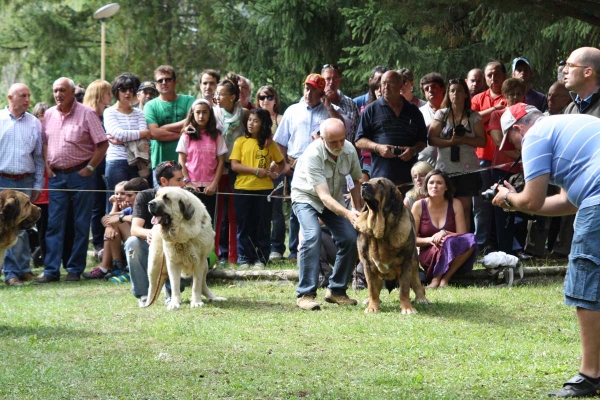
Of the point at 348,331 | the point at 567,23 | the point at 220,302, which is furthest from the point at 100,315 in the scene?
the point at 567,23

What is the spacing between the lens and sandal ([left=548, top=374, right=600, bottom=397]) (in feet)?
18.9

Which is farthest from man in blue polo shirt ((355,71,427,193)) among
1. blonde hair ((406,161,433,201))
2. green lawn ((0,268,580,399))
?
green lawn ((0,268,580,399))

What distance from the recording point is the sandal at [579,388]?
5758 mm

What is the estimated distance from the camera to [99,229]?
1391cm

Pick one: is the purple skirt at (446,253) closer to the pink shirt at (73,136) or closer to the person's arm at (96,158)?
the person's arm at (96,158)

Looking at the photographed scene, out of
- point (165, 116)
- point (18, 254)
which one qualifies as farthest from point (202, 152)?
point (18, 254)

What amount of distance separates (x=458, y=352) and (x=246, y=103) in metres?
6.97

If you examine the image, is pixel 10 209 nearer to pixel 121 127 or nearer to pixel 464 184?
pixel 121 127

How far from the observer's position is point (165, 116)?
12875 millimetres

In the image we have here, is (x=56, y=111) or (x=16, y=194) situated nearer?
(x=16, y=194)

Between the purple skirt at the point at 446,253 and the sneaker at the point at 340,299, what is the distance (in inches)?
55.0

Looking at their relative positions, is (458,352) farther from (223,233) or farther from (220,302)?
(223,233)

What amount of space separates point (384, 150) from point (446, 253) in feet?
5.19

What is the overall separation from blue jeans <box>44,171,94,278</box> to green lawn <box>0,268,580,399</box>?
208cm
